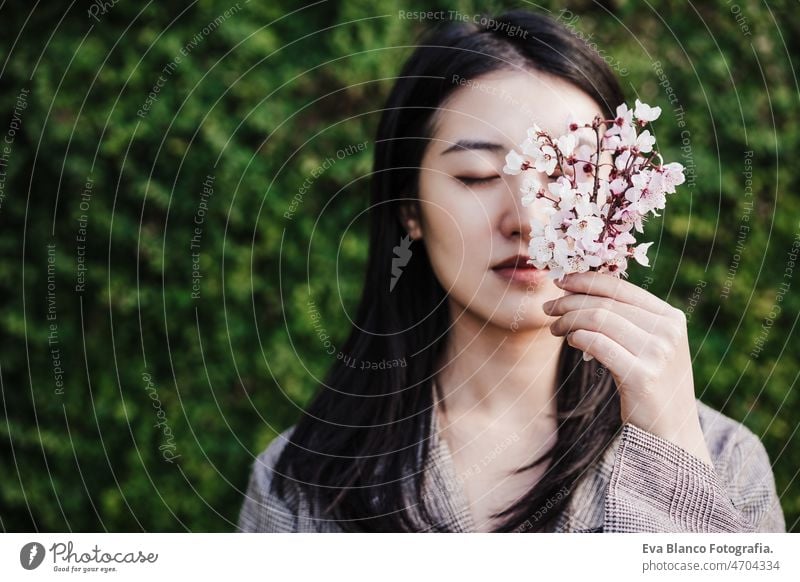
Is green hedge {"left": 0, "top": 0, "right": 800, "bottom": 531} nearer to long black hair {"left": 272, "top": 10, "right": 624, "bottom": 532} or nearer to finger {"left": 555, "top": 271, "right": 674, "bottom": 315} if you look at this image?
long black hair {"left": 272, "top": 10, "right": 624, "bottom": 532}

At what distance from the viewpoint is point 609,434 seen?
1.23 metres

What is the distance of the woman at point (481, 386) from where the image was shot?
1094 mm

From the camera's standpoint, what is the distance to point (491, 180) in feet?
3.81

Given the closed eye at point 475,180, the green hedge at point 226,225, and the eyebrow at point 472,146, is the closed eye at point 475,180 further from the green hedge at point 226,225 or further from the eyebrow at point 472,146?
the green hedge at point 226,225

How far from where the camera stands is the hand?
38.4 inches

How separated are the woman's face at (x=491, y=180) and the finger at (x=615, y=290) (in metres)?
0.18

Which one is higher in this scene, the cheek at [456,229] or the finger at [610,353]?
the cheek at [456,229]

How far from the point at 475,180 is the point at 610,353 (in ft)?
1.13


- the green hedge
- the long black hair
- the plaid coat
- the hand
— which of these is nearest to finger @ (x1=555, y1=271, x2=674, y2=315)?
the hand

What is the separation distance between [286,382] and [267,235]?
40 cm

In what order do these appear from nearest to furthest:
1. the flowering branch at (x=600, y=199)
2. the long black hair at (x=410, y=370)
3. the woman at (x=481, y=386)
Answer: the flowering branch at (x=600, y=199) → the woman at (x=481, y=386) → the long black hair at (x=410, y=370)

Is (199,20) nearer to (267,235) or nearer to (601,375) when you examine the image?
(267,235)

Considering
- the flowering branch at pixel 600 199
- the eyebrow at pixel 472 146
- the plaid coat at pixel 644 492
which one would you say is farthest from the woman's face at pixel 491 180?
the plaid coat at pixel 644 492
